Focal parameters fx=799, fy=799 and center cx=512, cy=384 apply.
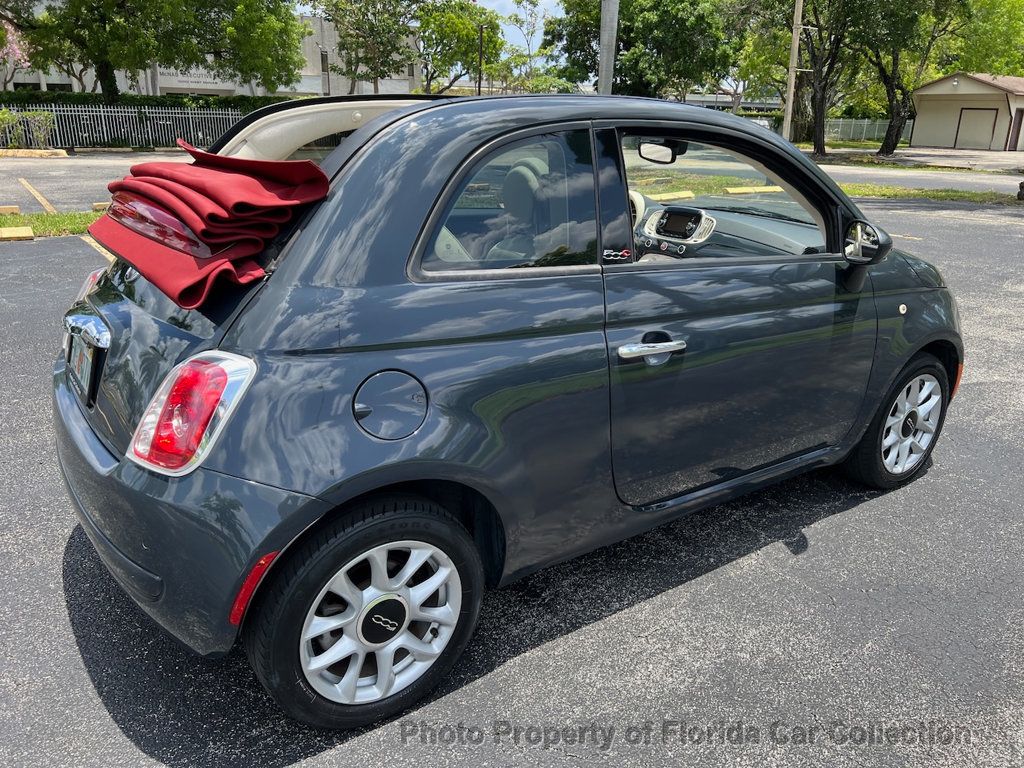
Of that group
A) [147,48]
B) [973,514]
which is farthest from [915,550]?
[147,48]

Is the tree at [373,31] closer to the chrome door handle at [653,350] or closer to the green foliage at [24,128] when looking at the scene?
the green foliage at [24,128]

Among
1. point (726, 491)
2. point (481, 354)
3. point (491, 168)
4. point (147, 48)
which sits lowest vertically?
point (726, 491)

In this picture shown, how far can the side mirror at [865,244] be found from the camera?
3.20 metres

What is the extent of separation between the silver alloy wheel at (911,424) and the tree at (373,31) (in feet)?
134

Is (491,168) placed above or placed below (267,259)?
above

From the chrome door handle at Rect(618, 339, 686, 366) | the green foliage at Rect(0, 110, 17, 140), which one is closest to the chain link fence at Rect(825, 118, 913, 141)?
the green foliage at Rect(0, 110, 17, 140)

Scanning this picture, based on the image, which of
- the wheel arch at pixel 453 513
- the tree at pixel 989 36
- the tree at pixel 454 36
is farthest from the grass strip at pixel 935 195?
the tree at pixel 454 36

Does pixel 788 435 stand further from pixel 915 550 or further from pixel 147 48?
pixel 147 48

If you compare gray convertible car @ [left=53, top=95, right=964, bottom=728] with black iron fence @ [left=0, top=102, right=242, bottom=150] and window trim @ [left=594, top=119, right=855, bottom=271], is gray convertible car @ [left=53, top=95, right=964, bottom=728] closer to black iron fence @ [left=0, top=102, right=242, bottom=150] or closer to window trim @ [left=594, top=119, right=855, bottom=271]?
window trim @ [left=594, top=119, right=855, bottom=271]

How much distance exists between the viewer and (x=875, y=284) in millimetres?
3361

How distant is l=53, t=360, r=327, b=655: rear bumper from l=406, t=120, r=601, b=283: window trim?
73 cm

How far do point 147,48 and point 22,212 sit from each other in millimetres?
17244

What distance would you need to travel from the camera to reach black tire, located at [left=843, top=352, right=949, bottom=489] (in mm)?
3652

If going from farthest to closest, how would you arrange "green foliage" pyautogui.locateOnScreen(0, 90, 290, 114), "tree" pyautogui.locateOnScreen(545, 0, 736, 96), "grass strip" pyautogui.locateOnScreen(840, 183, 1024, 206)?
"tree" pyautogui.locateOnScreen(545, 0, 736, 96) → "green foliage" pyautogui.locateOnScreen(0, 90, 290, 114) → "grass strip" pyautogui.locateOnScreen(840, 183, 1024, 206)
